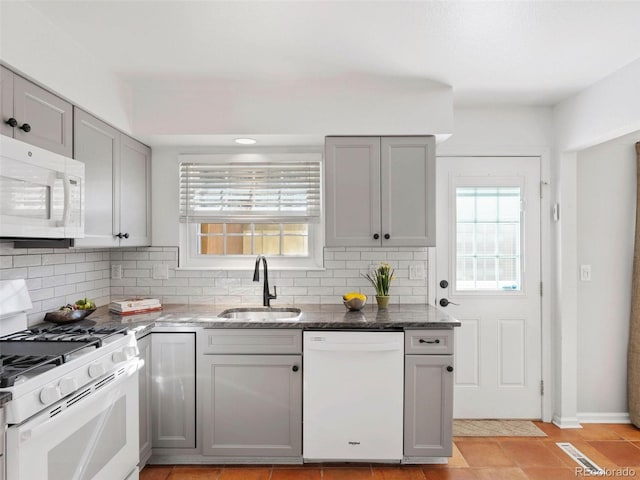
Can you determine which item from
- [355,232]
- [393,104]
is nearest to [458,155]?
[393,104]

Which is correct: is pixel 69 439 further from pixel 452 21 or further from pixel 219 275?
pixel 452 21

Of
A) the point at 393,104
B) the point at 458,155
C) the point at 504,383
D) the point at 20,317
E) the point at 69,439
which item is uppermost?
the point at 393,104

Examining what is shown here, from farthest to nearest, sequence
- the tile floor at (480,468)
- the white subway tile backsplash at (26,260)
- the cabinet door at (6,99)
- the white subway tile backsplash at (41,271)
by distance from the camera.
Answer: the tile floor at (480,468), the white subway tile backsplash at (41,271), the white subway tile backsplash at (26,260), the cabinet door at (6,99)

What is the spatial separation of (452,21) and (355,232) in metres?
1.40

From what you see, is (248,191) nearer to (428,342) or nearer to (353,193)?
(353,193)

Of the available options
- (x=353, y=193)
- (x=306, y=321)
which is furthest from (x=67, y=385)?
(x=353, y=193)

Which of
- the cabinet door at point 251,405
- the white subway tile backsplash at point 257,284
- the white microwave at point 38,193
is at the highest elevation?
the white microwave at point 38,193

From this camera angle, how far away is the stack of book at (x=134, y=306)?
2830mm

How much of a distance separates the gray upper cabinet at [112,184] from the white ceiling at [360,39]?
1.34 feet

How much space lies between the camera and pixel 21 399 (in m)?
1.47

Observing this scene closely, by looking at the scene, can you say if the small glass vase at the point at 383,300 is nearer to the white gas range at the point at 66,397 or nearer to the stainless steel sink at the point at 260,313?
the stainless steel sink at the point at 260,313

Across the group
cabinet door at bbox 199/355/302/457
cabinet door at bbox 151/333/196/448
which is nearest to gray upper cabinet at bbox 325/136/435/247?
cabinet door at bbox 199/355/302/457

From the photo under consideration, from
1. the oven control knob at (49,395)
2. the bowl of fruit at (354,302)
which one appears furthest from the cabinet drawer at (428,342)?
the oven control knob at (49,395)

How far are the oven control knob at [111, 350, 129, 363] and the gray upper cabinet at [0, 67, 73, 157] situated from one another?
1.02m
